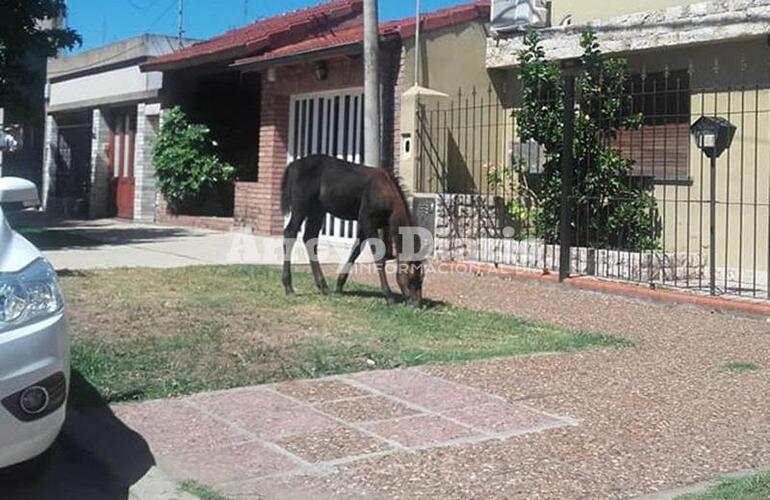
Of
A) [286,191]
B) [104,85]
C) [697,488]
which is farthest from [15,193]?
[104,85]

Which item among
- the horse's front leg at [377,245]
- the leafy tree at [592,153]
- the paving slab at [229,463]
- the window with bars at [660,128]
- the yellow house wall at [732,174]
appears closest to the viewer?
the paving slab at [229,463]

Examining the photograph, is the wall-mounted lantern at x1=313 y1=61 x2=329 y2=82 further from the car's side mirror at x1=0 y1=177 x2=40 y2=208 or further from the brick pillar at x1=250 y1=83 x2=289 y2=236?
the car's side mirror at x1=0 y1=177 x2=40 y2=208

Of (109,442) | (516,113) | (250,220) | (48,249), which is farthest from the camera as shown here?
(250,220)

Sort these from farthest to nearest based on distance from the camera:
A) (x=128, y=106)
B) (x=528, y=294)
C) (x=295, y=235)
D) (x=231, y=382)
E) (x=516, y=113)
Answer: (x=128, y=106) < (x=516, y=113) < (x=528, y=294) < (x=295, y=235) < (x=231, y=382)

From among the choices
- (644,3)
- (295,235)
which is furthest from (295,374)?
(644,3)

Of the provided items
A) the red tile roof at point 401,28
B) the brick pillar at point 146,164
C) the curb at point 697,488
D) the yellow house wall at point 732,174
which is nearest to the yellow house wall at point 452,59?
the red tile roof at point 401,28

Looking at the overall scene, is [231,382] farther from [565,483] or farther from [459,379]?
[565,483]

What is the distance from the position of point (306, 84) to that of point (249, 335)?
31.0ft

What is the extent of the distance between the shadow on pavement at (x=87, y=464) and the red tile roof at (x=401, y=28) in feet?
31.8

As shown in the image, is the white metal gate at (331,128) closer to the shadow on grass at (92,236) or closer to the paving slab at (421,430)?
the shadow on grass at (92,236)

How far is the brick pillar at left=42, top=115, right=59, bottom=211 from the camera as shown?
27.6 m

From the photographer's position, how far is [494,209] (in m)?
14.2

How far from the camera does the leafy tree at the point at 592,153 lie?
41.5ft

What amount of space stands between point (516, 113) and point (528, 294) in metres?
3.14
